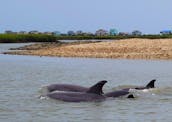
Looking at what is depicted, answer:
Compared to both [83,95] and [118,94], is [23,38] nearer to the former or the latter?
[118,94]

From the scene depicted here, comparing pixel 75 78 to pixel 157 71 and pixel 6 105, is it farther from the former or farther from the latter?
pixel 6 105

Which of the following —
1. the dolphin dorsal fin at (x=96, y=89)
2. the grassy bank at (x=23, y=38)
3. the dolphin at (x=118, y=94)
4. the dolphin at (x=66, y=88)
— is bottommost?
the grassy bank at (x=23, y=38)

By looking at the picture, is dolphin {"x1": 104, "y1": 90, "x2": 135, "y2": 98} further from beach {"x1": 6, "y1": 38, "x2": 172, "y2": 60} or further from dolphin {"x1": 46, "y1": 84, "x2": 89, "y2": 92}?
beach {"x1": 6, "y1": 38, "x2": 172, "y2": 60}

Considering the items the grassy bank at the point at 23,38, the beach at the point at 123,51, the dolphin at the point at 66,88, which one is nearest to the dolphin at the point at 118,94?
the dolphin at the point at 66,88

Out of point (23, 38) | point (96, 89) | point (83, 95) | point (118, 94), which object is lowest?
point (23, 38)

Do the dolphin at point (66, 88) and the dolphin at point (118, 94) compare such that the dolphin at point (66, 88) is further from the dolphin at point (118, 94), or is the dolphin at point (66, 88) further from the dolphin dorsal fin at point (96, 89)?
the dolphin dorsal fin at point (96, 89)

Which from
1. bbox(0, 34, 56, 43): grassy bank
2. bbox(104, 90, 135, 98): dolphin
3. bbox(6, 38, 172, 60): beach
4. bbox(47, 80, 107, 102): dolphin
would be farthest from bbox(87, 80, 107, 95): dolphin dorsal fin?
bbox(0, 34, 56, 43): grassy bank

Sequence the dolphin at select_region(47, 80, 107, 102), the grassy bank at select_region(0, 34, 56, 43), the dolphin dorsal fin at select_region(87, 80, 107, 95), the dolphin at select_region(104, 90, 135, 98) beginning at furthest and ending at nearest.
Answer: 1. the grassy bank at select_region(0, 34, 56, 43)
2. the dolphin at select_region(104, 90, 135, 98)
3. the dolphin at select_region(47, 80, 107, 102)
4. the dolphin dorsal fin at select_region(87, 80, 107, 95)

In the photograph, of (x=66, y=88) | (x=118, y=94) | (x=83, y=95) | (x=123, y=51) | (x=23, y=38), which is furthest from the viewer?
(x=23, y=38)

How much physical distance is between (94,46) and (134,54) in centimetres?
1169

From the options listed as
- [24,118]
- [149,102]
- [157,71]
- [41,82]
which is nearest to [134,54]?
[157,71]

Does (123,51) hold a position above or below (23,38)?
above

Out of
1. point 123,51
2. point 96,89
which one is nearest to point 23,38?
point 123,51

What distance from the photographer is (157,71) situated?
151ft
